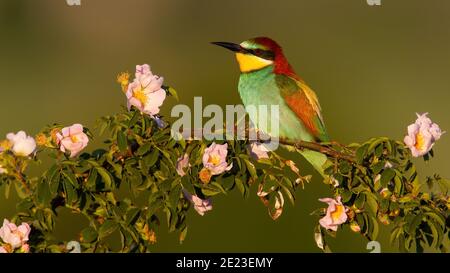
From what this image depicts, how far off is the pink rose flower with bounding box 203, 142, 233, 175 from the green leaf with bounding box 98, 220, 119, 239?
0.75 feet

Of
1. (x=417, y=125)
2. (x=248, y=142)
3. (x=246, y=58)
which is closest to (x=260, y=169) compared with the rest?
(x=248, y=142)

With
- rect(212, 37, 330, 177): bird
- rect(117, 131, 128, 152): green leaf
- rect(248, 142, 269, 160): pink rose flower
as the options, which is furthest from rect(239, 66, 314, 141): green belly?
rect(117, 131, 128, 152): green leaf

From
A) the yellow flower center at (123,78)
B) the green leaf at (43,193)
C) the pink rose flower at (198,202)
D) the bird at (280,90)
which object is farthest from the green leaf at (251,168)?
the bird at (280,90)

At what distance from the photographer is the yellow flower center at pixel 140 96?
1.79 metres

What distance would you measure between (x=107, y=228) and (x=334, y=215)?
49 centimetres

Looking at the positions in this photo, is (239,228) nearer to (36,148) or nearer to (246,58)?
(246,58)

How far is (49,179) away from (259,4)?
321cm

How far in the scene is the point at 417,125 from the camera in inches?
72.8

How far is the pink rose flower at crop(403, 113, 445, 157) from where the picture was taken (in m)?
1.83

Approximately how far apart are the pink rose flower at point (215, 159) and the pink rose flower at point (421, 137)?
40 cm

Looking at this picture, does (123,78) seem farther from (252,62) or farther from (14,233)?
(252,62)

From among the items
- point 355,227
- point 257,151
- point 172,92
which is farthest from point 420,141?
point 172,92

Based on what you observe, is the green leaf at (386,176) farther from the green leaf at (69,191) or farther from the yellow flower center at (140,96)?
the green leaf at (69,191)

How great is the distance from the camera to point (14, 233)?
5.72 feet
